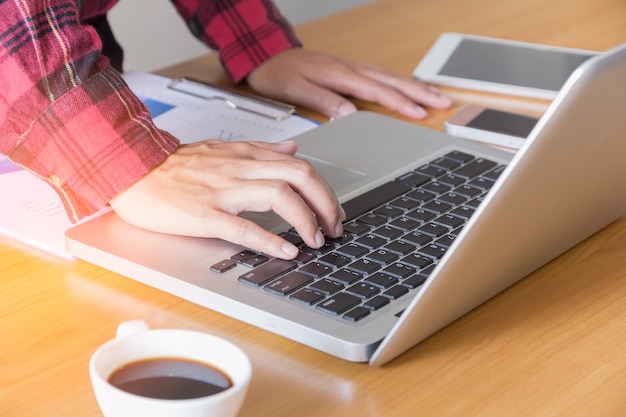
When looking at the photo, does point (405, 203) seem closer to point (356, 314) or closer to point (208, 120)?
point (356, 314)

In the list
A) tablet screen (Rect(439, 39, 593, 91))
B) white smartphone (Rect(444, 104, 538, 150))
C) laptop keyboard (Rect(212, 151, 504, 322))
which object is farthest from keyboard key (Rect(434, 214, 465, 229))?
tablet screen (Rect(439, 39, 593, 91))

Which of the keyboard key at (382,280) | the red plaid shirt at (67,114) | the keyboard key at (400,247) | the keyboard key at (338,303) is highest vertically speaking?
the red plaid shirt at (67,114)

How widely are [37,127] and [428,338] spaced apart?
1.35ft

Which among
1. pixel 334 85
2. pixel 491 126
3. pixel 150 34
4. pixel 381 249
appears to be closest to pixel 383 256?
pixel 381 249

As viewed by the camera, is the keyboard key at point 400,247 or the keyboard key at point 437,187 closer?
the keyboard key at point 400,247

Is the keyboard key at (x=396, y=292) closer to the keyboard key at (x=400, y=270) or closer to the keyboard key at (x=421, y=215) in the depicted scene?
the keyboard key at (x=400, y=270)

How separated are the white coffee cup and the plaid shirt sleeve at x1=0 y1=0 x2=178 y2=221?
0.32 meters

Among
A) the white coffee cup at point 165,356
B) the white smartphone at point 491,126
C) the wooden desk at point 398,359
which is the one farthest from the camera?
the white smartphone at point 491,126

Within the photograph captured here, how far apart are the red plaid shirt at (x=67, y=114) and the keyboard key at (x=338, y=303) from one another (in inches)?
10.2

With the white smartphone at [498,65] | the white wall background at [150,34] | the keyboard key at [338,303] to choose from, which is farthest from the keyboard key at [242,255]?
the white wall background at [150,34]

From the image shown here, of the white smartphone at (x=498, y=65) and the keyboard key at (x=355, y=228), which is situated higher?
the keyboard key at (x=355, y=228)

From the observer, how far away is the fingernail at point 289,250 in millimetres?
809

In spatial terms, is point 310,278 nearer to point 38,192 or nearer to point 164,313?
point 164,313

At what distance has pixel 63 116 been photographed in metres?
0.90
